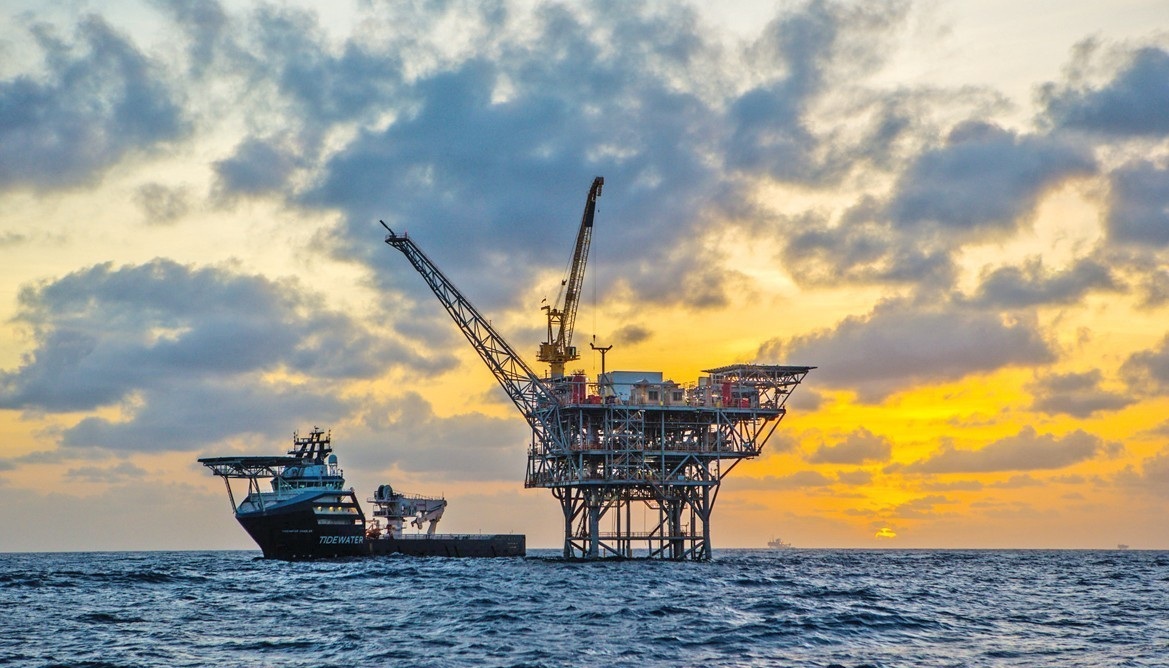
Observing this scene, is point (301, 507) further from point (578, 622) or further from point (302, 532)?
point (578, 622)

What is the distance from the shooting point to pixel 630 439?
321ft

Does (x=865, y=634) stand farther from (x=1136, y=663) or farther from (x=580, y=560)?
(x=580, y=560)

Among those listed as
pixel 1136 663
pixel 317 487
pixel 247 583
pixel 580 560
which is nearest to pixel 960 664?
pixel 1136 663

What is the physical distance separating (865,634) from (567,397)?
169 feet

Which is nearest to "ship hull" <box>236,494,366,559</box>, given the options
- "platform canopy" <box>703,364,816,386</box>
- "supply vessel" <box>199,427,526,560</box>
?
"supply vessel" <box>199,427,526,560</box>

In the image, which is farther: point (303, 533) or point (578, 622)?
point (303, 533)

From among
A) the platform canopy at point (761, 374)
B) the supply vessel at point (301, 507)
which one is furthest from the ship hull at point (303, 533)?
the platform canopy at point (761, 374)

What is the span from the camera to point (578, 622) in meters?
50.9

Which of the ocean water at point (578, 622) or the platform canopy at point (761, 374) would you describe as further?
the platform canopy at point (761, 374)

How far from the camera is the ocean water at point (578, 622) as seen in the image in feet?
137

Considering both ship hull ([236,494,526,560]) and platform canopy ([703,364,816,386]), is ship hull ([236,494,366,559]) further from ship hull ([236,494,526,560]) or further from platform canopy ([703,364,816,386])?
platform canopy ([703,364,816,386])

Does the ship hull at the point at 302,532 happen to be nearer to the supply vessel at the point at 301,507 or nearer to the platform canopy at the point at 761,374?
the supply vessel at the point at 301,507

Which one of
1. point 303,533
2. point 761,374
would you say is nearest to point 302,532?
point 303,533

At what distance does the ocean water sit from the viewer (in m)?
41.9
